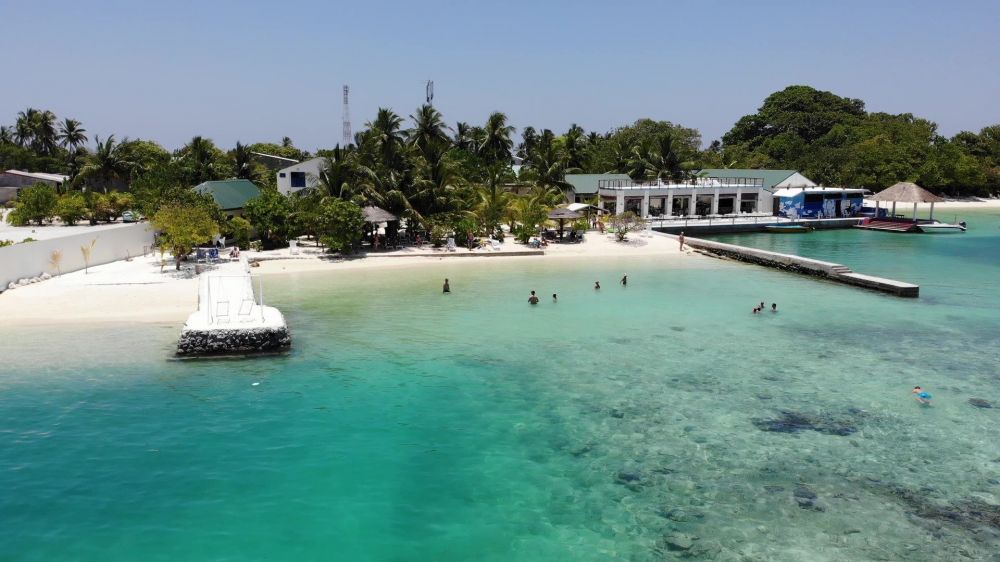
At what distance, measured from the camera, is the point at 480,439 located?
46.3 ft

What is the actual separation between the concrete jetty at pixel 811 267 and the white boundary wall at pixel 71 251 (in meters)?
34.0

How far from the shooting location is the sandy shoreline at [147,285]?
77.4 ft

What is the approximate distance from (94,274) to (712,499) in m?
28.3

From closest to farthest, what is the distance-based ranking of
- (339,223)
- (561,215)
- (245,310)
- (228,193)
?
(245,310)
(339,223)
(228,193)
(561,215)

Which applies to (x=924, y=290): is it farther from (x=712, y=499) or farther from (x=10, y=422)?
(x=10, y=422)

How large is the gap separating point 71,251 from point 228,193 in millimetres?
11482

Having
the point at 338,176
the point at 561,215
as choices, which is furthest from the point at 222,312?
the point at 561,215

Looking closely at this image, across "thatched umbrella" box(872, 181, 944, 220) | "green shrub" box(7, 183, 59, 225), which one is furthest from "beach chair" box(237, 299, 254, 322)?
"thatched umbrella" box(872, 181, 944, 220)

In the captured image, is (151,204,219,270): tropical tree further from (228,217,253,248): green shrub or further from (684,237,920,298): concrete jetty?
(684,237,920,298): concrete jetty

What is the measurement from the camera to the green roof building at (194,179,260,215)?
3838cm

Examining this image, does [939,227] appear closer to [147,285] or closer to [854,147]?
[854,147]

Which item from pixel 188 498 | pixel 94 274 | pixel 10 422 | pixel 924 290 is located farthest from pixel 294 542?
pixel 924 290

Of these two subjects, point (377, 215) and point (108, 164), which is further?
point (108, 164)

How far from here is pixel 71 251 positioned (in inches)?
1172
